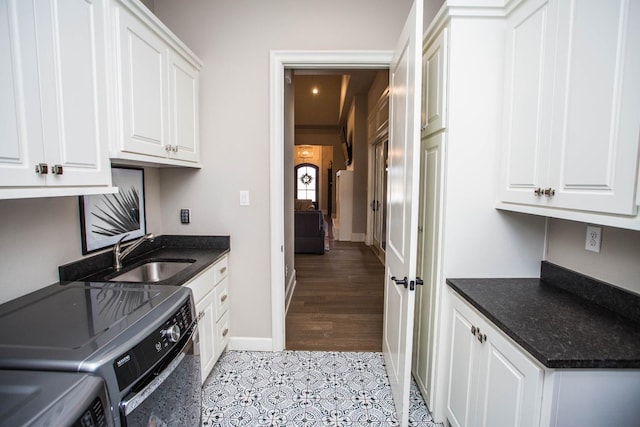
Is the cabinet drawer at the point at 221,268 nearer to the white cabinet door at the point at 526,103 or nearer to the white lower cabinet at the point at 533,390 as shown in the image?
the white lower cabinet at the point at 533,390

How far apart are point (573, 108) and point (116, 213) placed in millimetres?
2436

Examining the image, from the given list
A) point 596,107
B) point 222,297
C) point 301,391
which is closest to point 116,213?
point 222,297

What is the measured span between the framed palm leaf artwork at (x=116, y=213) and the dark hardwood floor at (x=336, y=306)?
62.1 inches

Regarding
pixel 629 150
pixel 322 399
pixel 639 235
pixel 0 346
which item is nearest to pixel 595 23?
pixel 629 150

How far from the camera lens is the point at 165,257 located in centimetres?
206

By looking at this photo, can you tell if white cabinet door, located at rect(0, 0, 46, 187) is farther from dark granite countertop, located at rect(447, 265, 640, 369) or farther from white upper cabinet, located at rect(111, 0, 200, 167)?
dark granite countertop, located at rect(447, 265, 640, 369)

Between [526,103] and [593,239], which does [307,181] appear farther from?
[593,239]

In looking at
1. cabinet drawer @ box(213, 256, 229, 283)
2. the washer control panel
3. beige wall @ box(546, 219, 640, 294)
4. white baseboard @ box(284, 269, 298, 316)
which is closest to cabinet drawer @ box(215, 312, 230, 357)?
cabinet drawer @ box(213, 256, 229, 283)

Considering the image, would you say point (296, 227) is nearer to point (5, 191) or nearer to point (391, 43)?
point (391, 43)

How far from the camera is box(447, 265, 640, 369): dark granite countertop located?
94 centimetres

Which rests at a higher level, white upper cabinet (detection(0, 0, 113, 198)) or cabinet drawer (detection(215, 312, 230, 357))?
white upper cabinet (detection(0, 0, 113, 198))

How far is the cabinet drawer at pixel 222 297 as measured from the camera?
2.16m

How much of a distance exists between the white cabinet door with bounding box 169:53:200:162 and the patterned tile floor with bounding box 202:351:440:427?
1609mm

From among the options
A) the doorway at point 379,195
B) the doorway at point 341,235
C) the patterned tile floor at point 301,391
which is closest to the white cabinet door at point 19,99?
the patterned tile floor at point 301,391
